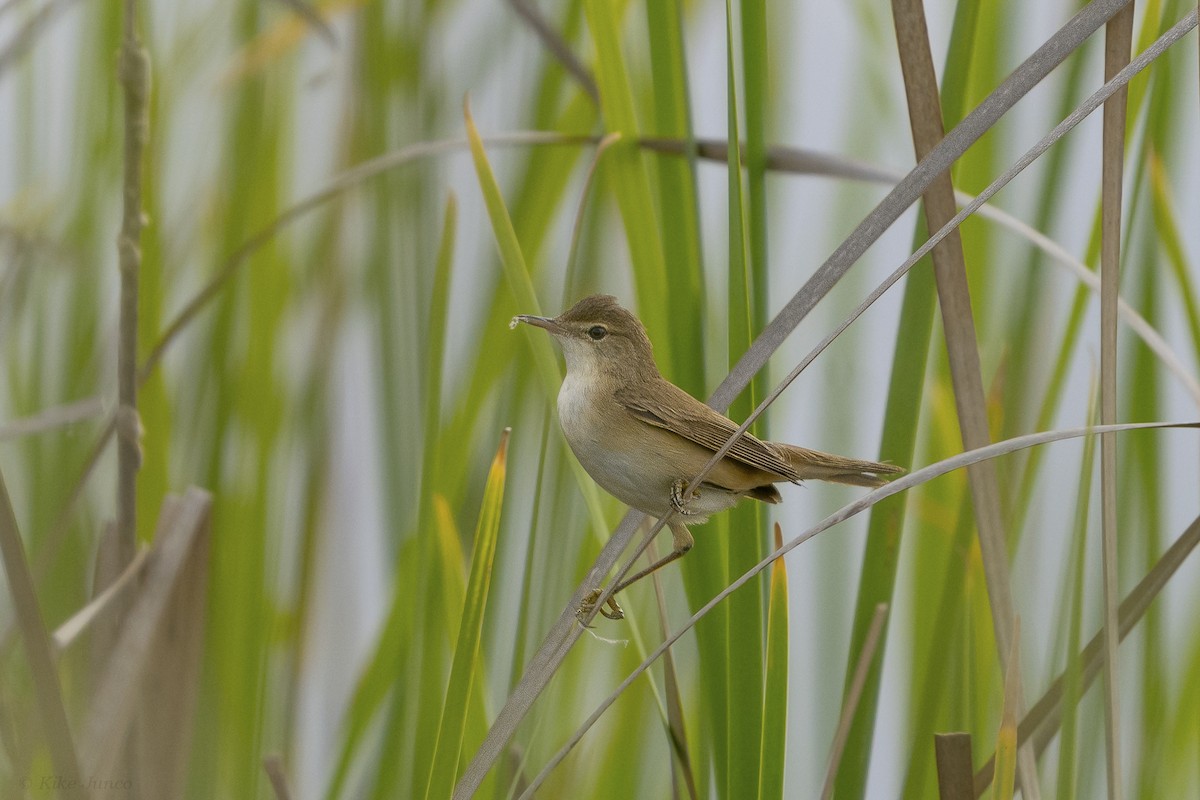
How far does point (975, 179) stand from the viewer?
1.76m

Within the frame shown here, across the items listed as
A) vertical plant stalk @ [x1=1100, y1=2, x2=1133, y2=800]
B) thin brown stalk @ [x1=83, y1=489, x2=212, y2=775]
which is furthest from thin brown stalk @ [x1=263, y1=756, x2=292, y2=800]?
vertical plant stalk @ [x1=1100, y1=2, x2=1133, y2=800]

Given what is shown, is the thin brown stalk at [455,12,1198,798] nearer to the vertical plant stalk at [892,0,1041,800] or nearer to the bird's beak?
the vertical plant stalk at [892,0,1041,800]

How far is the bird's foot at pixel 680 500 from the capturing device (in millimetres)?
1292

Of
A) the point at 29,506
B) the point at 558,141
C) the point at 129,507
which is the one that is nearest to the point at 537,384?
the point at 558,141

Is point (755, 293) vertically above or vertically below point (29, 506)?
above

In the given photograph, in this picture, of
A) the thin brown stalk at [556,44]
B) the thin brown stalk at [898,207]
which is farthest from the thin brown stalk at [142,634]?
the thin brown stalk at [556,44]

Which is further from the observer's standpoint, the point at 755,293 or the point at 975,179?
the point at 975,179

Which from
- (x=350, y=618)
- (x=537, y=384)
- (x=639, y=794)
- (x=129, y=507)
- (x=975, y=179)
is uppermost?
(x=975, y=179)

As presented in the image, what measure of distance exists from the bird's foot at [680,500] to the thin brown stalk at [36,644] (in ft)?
2.21

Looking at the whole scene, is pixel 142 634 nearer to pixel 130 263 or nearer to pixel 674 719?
pixel 130 263

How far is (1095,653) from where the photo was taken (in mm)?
1355

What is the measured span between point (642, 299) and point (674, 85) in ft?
0.87

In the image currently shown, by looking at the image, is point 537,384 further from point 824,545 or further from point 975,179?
point 975,179

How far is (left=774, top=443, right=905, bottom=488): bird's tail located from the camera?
140 cm
